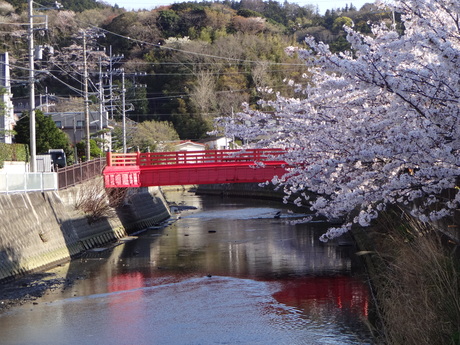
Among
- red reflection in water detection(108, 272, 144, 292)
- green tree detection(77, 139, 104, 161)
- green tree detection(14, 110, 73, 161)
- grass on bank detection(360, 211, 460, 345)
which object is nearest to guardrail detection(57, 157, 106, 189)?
red reflection in water detection(108, 272, 144, 292)

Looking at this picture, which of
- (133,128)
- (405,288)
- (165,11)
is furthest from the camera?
(165,11)

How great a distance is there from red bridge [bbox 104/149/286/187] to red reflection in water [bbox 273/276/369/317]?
8.80 metres

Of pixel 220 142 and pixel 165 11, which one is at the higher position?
pixel 165 11

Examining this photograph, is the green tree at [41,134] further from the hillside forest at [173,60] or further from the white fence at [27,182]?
the white fence at [27,182]

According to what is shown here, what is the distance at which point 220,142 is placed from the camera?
262 ft

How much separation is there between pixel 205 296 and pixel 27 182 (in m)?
9.39

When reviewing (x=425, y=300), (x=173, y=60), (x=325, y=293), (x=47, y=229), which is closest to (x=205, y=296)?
(x=325, y=293)

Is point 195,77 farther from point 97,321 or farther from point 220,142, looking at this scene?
point 97,321

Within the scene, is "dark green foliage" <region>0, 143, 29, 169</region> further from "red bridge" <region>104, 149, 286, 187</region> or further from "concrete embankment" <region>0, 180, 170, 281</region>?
"red bridge" <region>104, 149, 286, 187</region>

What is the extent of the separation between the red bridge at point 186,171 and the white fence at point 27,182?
433cm

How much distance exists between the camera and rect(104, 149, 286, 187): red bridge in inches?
1221

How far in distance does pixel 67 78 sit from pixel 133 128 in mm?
25147

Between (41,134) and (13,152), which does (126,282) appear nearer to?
(13,152)

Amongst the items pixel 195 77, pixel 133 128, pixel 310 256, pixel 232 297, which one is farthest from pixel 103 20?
pixel 232 297
